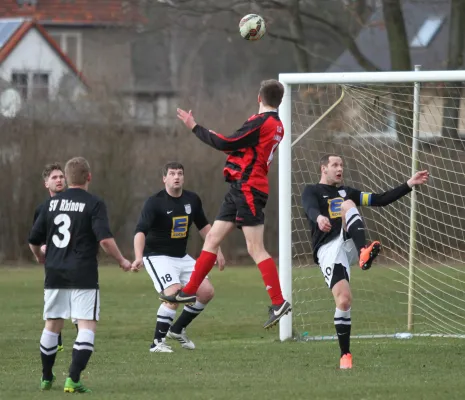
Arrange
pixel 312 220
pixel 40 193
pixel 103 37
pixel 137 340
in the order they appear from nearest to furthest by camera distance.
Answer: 1. pixel 312 220
2. pixel 137 340
3. pixel 40 193
4. pixel 103 37

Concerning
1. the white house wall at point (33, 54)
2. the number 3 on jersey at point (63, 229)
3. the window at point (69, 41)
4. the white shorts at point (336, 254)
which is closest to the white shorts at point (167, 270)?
the white shorts at point (336, 254)

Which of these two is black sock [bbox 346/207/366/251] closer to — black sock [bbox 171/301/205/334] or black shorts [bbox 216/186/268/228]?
black shorts [bbox 216/186/268/228]

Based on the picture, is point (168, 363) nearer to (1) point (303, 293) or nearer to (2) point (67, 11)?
(1) point (303, 293)

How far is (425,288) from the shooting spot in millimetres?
13547

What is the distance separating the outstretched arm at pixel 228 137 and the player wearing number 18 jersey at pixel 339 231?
775mm

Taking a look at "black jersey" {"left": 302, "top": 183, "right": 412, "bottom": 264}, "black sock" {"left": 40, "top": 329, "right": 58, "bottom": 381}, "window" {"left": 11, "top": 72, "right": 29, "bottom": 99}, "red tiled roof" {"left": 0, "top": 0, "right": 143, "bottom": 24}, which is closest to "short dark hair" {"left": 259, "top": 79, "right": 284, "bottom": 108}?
"black jersey" {"left": 302, "top": 183, "right": 412, "bottom": 264}

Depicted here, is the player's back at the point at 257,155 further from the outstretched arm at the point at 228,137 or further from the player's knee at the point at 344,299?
the player's knee at the point at 344,299

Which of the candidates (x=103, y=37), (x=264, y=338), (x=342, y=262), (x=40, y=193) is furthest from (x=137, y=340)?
(x=103, y=37)

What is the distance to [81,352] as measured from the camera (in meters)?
7.41

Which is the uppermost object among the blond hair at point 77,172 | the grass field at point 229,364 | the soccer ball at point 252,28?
the soccer ball at point 252,28

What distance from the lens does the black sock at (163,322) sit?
10.5 meters

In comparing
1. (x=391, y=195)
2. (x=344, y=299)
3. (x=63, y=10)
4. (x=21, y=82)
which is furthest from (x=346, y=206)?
(x=63, y=10)

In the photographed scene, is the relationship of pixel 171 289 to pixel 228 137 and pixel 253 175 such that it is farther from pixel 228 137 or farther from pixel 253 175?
pixel 228 137

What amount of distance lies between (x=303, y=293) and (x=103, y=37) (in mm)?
23304
